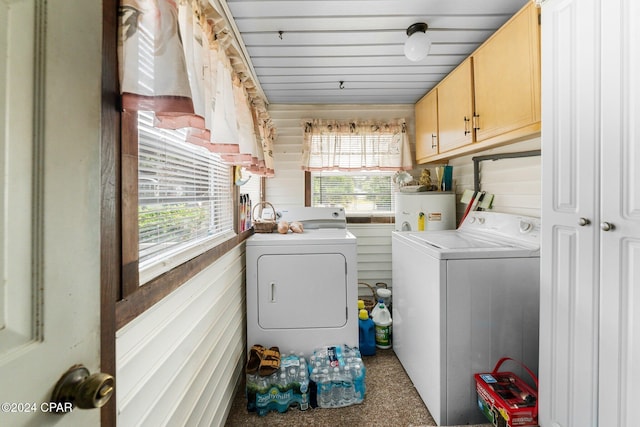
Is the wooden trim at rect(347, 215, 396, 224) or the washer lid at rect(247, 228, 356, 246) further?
the wooden trim at rect(347, 215, 396, 224)

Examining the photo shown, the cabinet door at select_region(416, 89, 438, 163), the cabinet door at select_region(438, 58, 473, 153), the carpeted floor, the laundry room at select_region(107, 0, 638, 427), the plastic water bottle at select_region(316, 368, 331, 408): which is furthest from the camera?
the cabinet door at select_region(416, 89, 438, 163)

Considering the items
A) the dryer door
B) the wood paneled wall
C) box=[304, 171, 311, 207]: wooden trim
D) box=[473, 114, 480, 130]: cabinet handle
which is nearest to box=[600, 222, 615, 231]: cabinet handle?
box=[473, 114, 480, 130]: cabinet handle

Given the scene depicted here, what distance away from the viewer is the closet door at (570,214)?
3.34 ft

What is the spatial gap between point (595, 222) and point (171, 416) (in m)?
1.69

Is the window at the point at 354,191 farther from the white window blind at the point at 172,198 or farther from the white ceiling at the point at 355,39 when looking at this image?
the white window blind at the point at 172,198

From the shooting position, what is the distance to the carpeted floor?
1638 mm

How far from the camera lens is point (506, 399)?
1344mm

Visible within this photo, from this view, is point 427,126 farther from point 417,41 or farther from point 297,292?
point 297,292

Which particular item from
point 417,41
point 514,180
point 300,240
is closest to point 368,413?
point 300,240

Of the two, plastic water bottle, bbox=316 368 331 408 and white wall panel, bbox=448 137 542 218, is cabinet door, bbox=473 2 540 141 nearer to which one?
white wall panel, bbox=448 137 542 218

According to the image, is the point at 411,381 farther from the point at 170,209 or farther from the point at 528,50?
the point at 528,50

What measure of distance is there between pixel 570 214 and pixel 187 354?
166cm

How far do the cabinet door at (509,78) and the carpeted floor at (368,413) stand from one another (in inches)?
71.2

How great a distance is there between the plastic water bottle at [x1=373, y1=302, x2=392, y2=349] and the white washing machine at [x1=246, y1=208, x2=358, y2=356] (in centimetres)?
48
